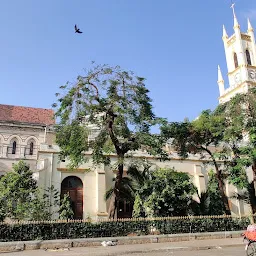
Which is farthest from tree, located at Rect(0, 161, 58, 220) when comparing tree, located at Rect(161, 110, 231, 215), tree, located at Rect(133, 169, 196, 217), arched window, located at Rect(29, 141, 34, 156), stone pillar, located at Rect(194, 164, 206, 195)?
stone pillar, located at Rect(194, 164, 206, 195)

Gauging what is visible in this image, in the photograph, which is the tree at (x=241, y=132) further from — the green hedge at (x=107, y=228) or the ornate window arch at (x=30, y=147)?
the ornate window arch at (x=30, y=147)

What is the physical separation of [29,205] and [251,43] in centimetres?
4895

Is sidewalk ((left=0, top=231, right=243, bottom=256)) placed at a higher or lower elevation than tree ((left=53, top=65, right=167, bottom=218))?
lower

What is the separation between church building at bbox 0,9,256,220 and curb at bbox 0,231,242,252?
5256 millimetres

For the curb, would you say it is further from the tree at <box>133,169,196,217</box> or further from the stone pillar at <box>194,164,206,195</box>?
the stone pillar at <box>194,164,206,195</box>

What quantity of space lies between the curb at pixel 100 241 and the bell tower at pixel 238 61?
3648 cm

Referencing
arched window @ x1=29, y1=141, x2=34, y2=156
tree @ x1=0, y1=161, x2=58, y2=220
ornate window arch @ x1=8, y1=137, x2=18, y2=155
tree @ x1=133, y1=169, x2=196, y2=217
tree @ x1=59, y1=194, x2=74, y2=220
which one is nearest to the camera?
tree @ x1=0, y1=161, x2=58, y2=220

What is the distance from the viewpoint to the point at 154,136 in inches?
608

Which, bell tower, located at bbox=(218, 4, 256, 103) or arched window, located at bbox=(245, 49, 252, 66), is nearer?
bell tower, located at bbox=(218, 4, 256, 103)

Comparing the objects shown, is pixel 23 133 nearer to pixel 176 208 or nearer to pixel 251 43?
pixel 176 208

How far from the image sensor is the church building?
22.1 metres

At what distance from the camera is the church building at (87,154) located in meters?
22.1

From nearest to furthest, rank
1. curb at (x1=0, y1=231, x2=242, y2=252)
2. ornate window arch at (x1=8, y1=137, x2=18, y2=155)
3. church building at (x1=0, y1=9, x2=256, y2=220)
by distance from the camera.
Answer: curb at (x1=0, y1=231, x2=242, y2=252), church building at (x1=0, y1=9, x2=256, y2=220), ornate window arch at (x1=8, y1=137, x2=18, y2=155)

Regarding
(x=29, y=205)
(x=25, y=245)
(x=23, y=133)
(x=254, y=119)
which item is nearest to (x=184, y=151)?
(x=254, y=119)
